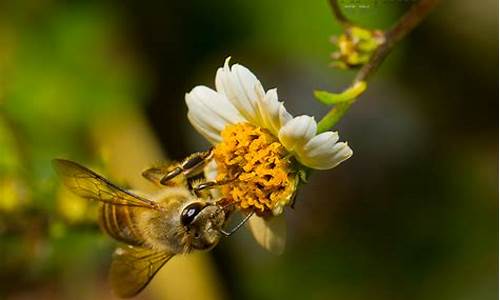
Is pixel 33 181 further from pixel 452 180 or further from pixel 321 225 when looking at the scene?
pixel 452 180

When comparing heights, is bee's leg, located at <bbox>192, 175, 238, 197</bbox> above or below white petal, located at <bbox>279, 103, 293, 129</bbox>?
below

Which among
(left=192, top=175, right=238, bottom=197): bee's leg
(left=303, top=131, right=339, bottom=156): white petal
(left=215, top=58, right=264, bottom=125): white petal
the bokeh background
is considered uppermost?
(left=215, top=58, right=264, bottom=125): white petal

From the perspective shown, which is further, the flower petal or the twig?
the twig

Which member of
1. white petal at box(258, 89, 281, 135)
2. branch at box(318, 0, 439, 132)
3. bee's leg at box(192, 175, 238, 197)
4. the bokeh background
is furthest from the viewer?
the bokeh background

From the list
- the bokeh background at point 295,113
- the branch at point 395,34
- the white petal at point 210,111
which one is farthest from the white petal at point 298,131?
the bokeh background at point 295,113

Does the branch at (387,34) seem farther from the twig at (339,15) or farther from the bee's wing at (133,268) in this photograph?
the bee's wing at (133,268)

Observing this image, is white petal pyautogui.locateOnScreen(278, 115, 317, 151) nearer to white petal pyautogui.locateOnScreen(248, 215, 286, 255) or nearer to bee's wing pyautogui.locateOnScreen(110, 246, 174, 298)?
white petal pyautogui.locateOnScreen(248, 215, 286, 255)

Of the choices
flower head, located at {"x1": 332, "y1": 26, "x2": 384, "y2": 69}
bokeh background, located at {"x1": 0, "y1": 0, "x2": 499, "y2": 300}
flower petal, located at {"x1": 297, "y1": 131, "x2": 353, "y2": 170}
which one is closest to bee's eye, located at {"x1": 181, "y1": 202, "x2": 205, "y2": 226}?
flower petal, located at {"x1": 297, "y1": 131, "x2": 353, "y2": 170}
